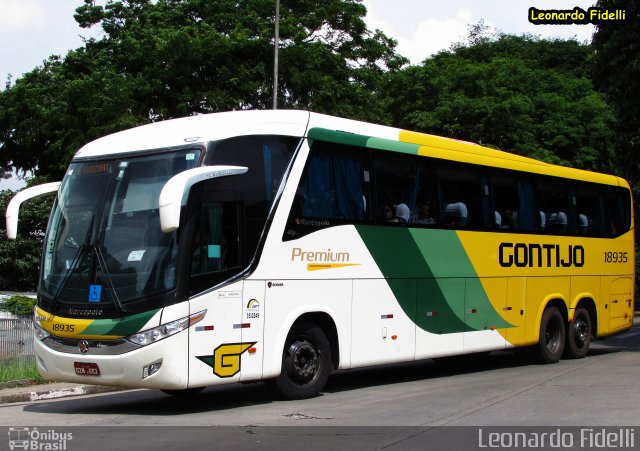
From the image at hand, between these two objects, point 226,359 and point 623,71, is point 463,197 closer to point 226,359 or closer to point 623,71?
point 226,359

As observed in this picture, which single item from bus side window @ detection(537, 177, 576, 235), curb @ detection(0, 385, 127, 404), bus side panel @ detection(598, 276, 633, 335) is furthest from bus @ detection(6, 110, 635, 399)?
bus side panel @ detection(598, 276, 633, 335)

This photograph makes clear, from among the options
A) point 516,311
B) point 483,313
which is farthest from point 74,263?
point 516,311

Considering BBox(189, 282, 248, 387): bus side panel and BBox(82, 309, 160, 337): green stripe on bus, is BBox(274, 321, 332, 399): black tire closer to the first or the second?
BBox(189, 282, 248, 387): bus side panel

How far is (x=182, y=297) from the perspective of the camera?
995cm

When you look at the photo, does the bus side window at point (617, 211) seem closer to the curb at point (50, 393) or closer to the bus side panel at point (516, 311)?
the bus side panel at point (516, 311)

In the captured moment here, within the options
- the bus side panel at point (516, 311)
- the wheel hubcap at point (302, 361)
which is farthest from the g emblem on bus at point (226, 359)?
the bus side panel at point (516, 311)

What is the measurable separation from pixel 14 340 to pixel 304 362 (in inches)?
298

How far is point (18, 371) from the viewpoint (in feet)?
46.9

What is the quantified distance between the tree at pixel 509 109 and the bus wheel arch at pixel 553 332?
20266mm

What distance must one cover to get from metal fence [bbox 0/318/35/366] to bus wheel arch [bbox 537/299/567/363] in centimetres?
974

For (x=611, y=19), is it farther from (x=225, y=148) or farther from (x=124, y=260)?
(x=124, y=260)

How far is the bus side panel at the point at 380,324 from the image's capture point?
12.3 meters

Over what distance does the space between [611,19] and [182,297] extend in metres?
13.5

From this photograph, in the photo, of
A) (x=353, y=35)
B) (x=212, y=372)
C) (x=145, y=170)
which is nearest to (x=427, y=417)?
(x=212, y=372)
